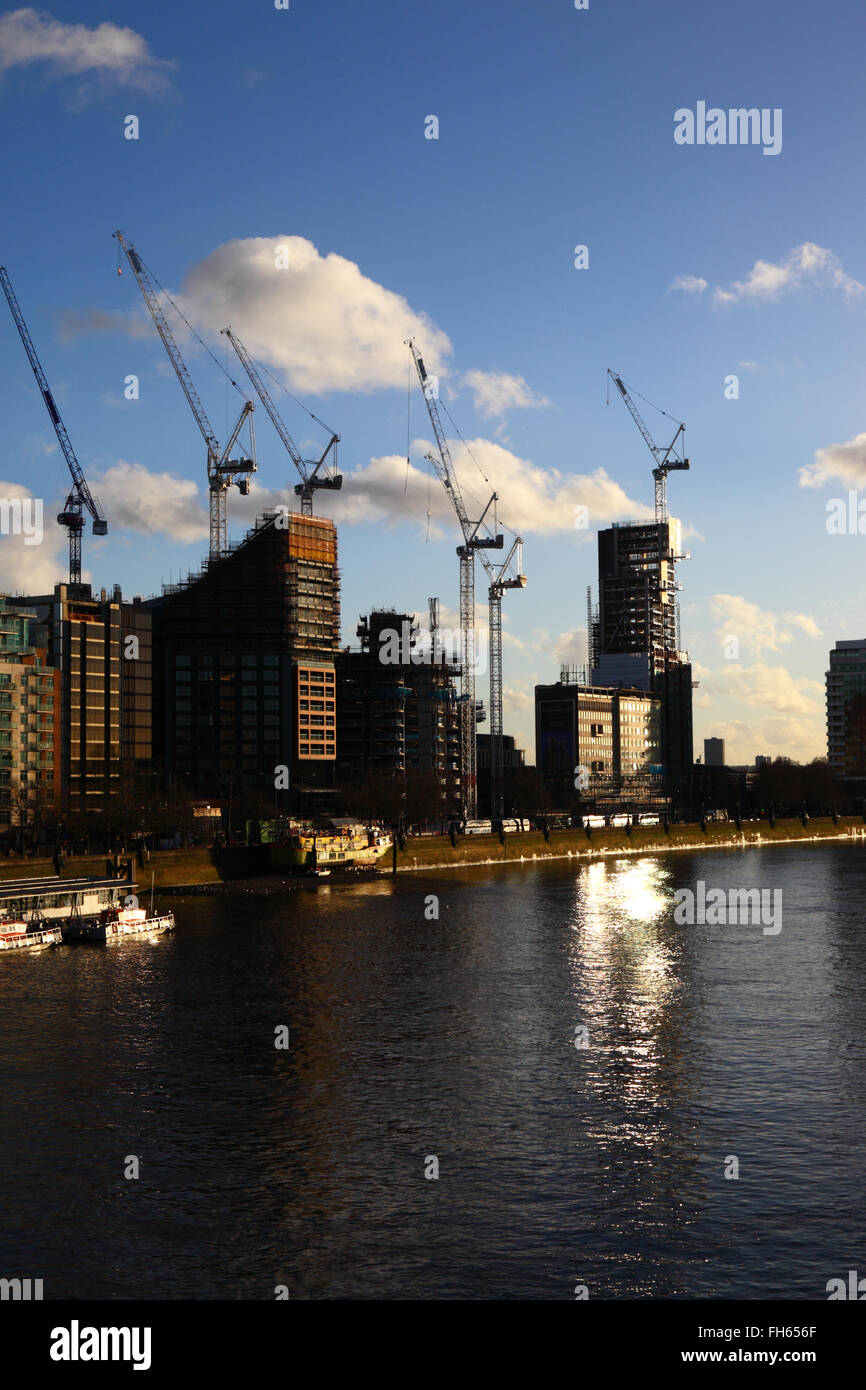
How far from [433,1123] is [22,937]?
6070cm

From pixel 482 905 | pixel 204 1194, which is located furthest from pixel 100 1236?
pixel 482 905

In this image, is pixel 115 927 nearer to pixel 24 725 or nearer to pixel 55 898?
pixel 55 898

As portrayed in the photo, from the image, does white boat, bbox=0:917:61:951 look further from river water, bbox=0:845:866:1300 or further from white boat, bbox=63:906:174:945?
river water, bbox=0:845:866:1300

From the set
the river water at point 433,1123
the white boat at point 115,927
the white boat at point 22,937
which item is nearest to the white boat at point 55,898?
the white boat at point 22,937

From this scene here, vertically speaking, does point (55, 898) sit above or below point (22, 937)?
above

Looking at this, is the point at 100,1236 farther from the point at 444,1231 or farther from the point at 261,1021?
the point at 261,1021

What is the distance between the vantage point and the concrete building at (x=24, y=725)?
18450 cm

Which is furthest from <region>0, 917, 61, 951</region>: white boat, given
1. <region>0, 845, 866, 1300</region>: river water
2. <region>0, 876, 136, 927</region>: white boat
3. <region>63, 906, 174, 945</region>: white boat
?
<region>0, 845, 866, 1300</region>: river water

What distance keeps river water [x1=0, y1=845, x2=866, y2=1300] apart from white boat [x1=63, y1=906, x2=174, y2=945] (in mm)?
9891

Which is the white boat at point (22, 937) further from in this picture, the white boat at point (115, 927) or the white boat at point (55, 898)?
the white boat at point (55, 898)

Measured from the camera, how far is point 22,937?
327 ft

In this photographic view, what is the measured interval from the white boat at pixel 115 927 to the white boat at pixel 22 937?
2.08 meters

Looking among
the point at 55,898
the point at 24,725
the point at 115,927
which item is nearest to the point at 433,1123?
the point at 115,927

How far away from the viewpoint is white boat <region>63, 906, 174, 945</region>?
103 m
